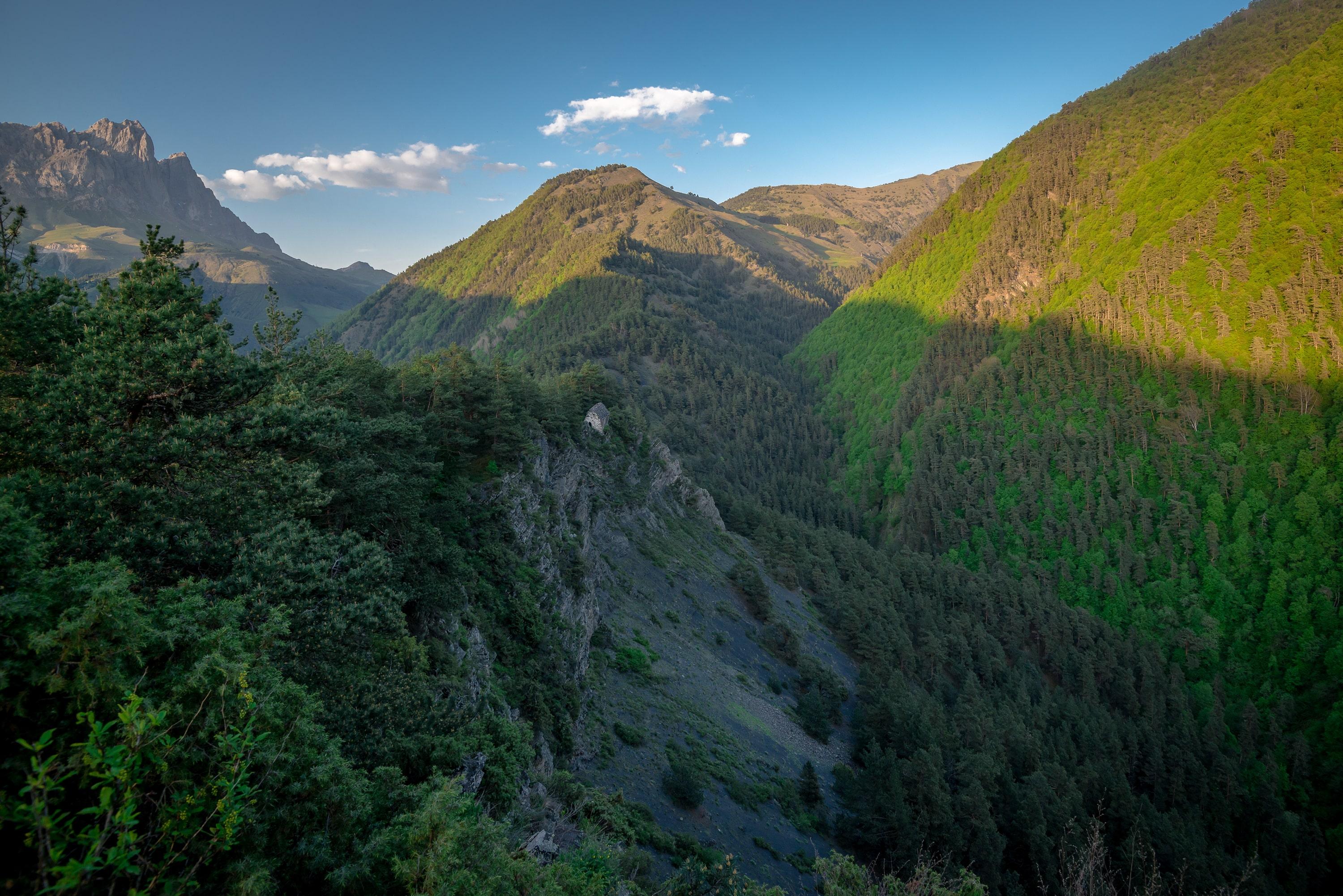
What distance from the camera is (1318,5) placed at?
188750 mm

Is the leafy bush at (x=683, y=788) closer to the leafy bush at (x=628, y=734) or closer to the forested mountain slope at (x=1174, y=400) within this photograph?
the leafy bush at (x=628, y=734)

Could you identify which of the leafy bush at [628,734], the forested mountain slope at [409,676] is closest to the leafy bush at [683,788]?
the forested mountain slope at [409,676]

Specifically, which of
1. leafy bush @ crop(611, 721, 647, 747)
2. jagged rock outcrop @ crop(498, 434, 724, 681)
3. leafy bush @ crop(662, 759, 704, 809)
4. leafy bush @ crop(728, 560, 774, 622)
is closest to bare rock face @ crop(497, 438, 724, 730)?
jagged rock outcrop @ crop(498, 434, 724, 681)

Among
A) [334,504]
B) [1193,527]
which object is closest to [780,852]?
[334,504]

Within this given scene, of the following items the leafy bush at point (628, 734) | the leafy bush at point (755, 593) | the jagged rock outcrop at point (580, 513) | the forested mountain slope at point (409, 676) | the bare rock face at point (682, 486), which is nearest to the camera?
the forested mountain slope at point (409, 676)

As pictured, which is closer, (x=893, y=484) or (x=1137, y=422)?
(x=1137, y=422)

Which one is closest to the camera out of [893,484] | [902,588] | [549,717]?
[549,717]

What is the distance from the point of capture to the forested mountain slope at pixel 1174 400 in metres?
83.5

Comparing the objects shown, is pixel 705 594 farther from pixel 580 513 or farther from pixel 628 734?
pixel 628 734

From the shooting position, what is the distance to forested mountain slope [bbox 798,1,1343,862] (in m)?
83.5

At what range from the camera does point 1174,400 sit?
110500 millimetres

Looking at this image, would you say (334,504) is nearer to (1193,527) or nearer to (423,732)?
(423,732)

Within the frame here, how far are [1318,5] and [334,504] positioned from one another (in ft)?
1073

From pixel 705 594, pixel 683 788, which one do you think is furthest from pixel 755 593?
pixel 683 788
